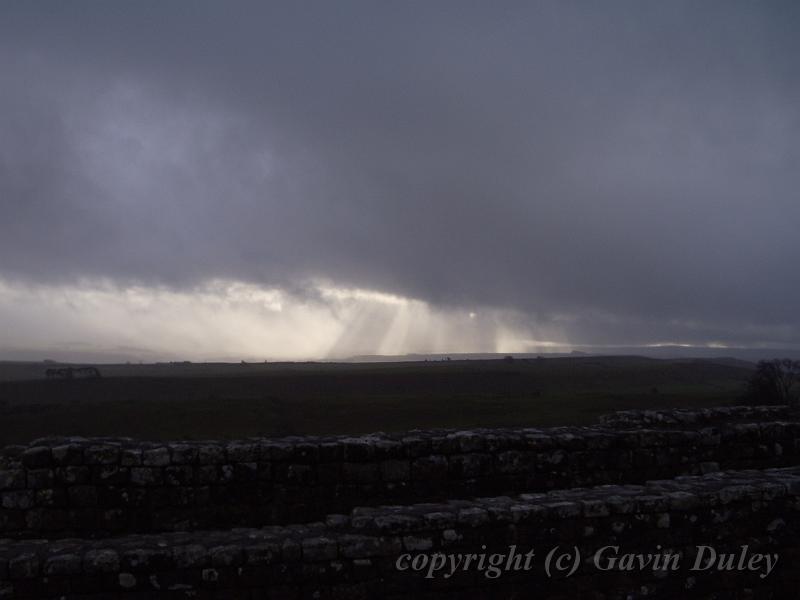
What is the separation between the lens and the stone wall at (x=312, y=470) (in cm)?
604

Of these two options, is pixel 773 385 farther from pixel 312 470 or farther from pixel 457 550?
pixel 457 550

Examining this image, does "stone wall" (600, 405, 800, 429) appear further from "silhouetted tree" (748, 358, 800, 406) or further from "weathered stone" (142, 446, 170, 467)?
"silhouetted tree" (748, 358, 800, 406)

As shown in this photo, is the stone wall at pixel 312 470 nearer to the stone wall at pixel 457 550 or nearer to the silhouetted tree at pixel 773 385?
the stone wall at pixel 457 550

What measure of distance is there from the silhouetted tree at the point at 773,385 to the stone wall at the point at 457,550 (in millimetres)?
31217

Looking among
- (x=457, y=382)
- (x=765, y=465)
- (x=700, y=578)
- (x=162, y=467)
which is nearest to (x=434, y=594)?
(x=700, y=578)

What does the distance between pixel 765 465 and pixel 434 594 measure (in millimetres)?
5790

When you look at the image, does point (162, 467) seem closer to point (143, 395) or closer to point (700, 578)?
point (700, 578)

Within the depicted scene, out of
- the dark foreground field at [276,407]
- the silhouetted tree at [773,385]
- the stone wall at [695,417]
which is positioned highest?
the stone wall at [695,417]

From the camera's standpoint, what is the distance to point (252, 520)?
6.40m

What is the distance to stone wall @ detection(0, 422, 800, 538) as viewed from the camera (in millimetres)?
6039

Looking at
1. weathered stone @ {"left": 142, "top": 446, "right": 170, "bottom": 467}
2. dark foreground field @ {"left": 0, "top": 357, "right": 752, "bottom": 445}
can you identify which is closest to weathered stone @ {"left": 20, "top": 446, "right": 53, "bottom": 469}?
weathered stone @ {"left": 142, "top": 446, "right": 170, "bottom": 467}

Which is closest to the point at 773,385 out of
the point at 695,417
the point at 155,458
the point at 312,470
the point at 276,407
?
the point at 276,407

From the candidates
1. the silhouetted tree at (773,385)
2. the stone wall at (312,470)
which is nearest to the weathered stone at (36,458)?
the stone wall at (312,470)

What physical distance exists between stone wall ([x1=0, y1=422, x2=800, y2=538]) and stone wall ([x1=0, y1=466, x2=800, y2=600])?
4.00ft
